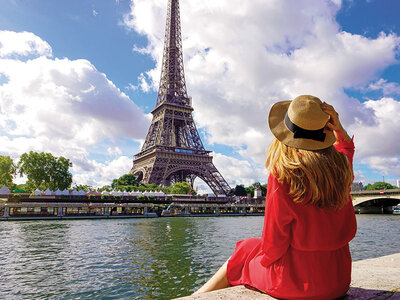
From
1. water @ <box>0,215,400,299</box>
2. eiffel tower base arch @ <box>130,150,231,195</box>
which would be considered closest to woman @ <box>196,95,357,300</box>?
water @ <box>0,215,400,299</box>

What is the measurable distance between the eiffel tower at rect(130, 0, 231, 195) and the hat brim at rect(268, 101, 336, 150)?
5716cm

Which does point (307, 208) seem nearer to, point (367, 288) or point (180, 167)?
point (367, 288)

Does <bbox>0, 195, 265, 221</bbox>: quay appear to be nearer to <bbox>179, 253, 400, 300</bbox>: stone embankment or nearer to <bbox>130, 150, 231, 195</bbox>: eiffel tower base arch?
<bbox>130, 150, 231, 195</bbox>: eiffel tower base arch

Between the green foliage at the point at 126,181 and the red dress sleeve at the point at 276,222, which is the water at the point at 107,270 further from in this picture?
the green foliage at the point at 126,181

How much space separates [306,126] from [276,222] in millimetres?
739

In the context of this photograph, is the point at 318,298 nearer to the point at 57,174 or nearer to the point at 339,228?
the point at 339,228

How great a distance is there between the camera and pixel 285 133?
2361 millimetres

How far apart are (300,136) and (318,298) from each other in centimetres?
124

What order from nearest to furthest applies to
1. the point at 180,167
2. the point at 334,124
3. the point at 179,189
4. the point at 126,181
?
the point at 334,124 → the point at 180,167 → the point at 179,189 → the point at 126,181

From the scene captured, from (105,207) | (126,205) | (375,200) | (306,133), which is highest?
(306,133)

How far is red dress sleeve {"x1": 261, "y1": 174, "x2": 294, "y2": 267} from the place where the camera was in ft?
7.38

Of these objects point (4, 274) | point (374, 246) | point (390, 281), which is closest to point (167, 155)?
point (374, 246)

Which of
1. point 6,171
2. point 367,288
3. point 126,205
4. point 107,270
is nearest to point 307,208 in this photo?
point 367,288

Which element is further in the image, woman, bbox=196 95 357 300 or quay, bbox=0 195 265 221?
quay, bbox=0 195 265 221
